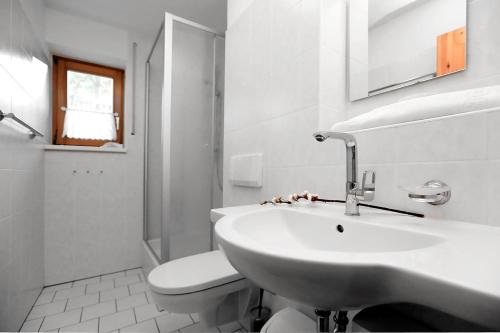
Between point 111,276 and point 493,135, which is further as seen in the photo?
point 111,276

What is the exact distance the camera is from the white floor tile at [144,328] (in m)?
1.31

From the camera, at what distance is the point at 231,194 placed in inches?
59.9

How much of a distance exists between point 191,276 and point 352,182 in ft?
2.52

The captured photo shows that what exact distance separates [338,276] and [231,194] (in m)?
1.22

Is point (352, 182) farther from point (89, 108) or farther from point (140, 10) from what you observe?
point (89, 108)

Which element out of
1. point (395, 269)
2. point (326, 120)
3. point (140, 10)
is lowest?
point (395, 269)

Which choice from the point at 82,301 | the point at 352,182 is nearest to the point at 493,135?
the point at 352,182

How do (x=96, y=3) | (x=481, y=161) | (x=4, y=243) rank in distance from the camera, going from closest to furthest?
(x=481, y=161)
(x=4, y=243)
(x=96, y=3)

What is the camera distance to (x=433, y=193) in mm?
563

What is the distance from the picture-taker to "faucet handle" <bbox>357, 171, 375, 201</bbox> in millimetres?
693

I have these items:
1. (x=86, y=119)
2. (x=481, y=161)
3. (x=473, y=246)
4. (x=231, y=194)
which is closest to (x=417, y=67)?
Answer: (x=481, y=161)

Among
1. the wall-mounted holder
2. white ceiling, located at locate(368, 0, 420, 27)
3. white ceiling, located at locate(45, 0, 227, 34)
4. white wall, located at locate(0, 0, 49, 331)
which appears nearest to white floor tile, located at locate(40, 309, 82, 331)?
white wall, located at locate(0, 0, 49, 331)

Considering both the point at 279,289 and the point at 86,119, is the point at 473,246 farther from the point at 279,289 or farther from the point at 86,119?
the point at 86,119

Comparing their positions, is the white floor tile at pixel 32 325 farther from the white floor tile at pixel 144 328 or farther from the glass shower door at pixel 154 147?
the glass shower door at pixel 154 147
